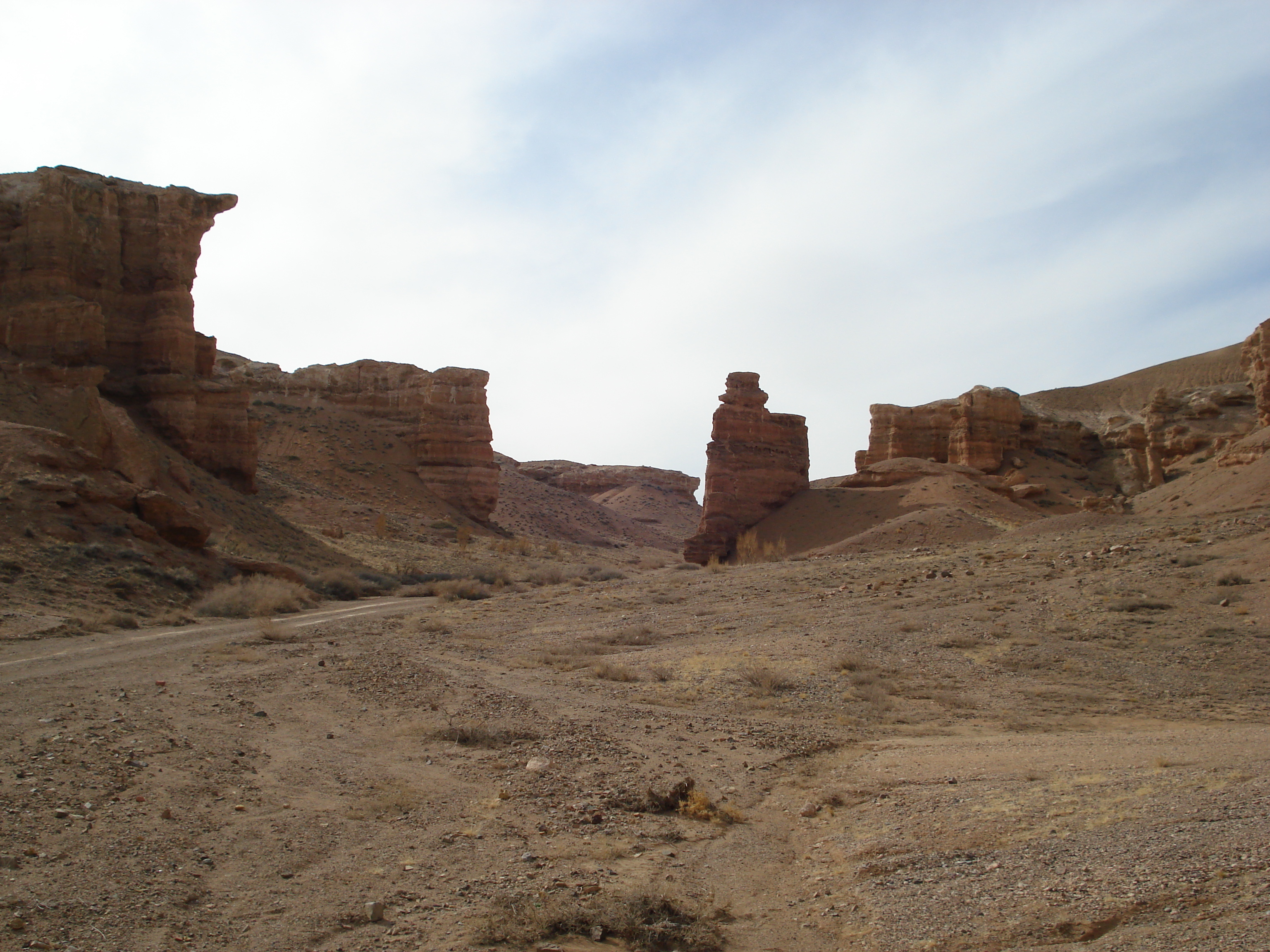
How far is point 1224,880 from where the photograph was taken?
459 centimetres

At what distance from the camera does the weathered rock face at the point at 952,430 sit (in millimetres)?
50938

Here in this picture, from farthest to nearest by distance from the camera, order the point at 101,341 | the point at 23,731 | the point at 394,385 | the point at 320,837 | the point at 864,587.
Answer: the point at 394,385, the point at 101,341, the point at 864,587, the point at 23,731, the point at 320,837

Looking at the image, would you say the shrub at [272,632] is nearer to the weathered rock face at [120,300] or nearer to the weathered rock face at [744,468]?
the weathered rock face at [120,300]

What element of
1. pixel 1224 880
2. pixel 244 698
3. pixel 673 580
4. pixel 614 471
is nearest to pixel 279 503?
pixel 673 580

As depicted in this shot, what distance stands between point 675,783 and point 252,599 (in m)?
15.3

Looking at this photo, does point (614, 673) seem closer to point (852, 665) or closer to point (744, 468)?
point (852, 665)

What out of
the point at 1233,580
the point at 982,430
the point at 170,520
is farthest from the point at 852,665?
the point at 982,430

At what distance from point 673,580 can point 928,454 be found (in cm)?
3275

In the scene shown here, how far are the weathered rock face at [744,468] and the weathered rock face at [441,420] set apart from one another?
17640 millimetres

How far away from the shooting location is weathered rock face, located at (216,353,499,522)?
5238cm

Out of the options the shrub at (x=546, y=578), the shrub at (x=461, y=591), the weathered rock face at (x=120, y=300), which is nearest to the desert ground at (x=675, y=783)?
the shrub at (x=461, y=591)

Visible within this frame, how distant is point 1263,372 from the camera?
3331 centimetres

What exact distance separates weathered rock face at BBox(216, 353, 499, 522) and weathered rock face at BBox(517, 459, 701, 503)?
3342 cm

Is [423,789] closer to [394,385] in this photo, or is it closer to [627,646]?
[627,646]
